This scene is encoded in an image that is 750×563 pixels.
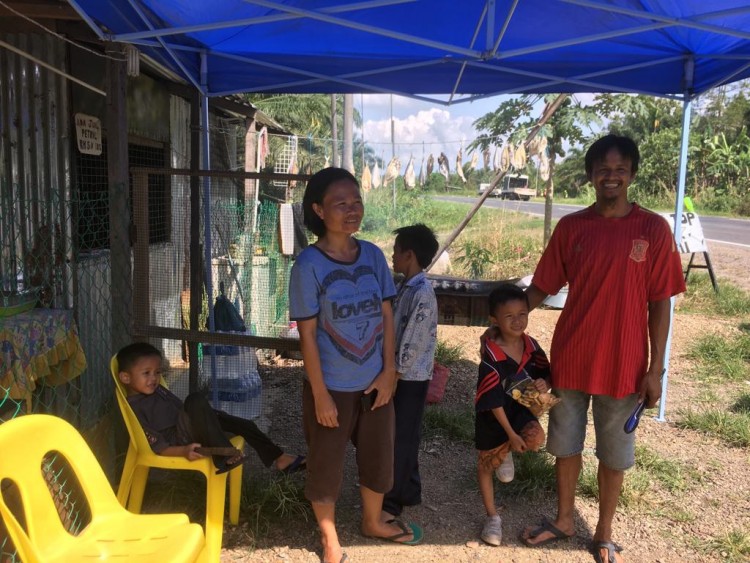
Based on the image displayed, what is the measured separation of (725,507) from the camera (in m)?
3.36

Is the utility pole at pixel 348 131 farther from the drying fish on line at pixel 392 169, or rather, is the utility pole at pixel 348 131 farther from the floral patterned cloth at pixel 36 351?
the floral patterned cloth at pixel 36 351

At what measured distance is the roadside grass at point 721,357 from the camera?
5617 millimetres

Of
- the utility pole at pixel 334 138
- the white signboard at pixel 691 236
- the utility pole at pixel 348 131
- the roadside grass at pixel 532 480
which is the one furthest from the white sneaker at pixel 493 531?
the utility pole at pixel 334 138

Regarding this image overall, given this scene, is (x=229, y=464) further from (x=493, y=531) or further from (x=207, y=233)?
(x=207, y=233)

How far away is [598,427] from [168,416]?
194cm

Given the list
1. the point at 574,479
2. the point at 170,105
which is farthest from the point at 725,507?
the point at 170,105

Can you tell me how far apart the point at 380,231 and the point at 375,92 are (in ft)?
34.7

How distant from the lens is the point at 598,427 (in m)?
2.76

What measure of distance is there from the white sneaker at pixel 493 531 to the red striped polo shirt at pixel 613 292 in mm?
812

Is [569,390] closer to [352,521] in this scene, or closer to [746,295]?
[352,521]

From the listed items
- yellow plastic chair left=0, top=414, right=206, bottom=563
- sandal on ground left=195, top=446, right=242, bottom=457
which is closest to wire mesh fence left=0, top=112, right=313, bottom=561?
yellow plastic chair left=0, top=414, right=206, bottom=563

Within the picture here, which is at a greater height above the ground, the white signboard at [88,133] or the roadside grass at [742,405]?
the white signboard at [88,133]

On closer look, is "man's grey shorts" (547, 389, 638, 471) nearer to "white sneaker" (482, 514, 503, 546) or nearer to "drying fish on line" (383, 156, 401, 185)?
"white sneaker" (482, 514, 503, 546)

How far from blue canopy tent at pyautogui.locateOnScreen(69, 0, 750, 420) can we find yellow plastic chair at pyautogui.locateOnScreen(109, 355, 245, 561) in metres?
1.68
